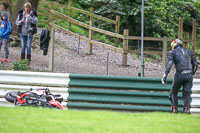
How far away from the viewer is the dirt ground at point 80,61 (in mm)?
12312

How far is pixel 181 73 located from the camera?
8.76 meters

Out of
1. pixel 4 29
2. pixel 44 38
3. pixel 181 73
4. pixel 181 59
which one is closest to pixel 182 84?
pixel 181 73

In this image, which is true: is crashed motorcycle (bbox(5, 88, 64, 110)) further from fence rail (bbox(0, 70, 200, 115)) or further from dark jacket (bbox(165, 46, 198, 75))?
dark jacket (bbox(165, 46, 198, 75))

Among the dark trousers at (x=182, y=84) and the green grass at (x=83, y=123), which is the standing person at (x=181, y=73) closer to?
the dark trousers at (x=182, y=84)

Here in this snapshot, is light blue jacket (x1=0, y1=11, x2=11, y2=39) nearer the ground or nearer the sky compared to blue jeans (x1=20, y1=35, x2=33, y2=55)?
nearer the sky

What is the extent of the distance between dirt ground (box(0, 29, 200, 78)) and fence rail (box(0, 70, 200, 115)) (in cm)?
171

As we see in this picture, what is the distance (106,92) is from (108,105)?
0.36m

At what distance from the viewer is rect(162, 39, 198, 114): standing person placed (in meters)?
8.54

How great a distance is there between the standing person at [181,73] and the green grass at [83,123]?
60.1 inches

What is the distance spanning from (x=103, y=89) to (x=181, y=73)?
1.88 meters

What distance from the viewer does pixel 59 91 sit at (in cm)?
890

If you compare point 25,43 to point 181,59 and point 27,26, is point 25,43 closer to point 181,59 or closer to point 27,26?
point 27,26

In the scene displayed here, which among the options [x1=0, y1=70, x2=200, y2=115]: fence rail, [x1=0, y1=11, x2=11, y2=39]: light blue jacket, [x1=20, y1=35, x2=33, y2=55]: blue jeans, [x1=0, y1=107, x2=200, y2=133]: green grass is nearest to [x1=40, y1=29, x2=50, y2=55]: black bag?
[x1=20, y1=35, x2=33, y2=55]: blue jeans

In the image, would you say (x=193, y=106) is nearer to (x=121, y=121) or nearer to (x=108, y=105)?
(x=108, y=105)
